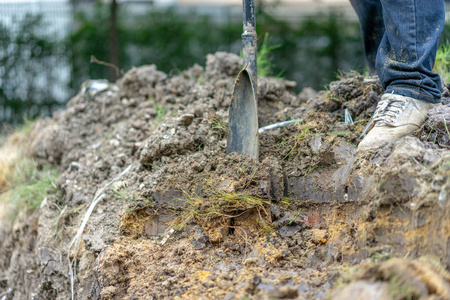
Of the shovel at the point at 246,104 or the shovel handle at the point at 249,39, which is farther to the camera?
the shovel handle at the point at 249,39

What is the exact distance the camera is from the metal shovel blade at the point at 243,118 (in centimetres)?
244

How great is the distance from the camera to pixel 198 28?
7.31m

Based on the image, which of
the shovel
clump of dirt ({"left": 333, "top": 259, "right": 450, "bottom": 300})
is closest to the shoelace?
the shovel

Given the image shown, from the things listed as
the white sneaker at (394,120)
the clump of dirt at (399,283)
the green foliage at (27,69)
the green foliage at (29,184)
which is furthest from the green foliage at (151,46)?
the clump of dirt at (399,283)

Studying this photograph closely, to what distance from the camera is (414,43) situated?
2.12m

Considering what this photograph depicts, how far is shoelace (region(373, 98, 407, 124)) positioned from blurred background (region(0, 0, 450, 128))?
186 inches

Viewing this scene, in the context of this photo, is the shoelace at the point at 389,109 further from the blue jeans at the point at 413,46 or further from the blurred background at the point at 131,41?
the blurred background at the point at 131,41

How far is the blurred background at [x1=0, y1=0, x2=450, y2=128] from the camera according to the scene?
22.4ft

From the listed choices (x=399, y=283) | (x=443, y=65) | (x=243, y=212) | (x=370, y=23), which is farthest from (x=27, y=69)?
(x=399, y=283)

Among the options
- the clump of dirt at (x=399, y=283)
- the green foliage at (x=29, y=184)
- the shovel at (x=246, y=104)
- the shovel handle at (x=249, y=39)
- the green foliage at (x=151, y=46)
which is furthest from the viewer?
the green foliage at (x=151, y=46)

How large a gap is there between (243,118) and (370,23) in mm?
1187

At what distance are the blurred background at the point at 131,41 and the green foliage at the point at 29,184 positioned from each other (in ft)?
10.5

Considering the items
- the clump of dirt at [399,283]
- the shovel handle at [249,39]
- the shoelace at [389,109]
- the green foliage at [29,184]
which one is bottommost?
the green foliage at [29,184]

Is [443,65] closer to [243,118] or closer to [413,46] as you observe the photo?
[413,46]
